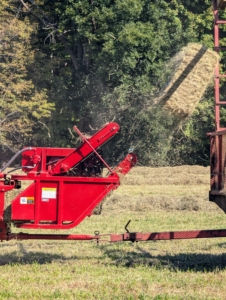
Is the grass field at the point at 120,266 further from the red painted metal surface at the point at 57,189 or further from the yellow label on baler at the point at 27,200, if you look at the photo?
the yellow label on baler at the point at 27,200

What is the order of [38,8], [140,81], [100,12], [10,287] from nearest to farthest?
1. [10,287]
2. [140,81]
3. [100,12]
4. [38,8]

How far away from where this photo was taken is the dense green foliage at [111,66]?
34.4 meters

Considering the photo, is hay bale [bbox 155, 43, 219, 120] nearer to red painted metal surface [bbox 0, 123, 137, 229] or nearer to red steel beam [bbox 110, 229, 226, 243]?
red painted metal surface [bbox 0, 123, 137, 229]

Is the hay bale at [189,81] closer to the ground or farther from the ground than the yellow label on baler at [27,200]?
farther from the ground

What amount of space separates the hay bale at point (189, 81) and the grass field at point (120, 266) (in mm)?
1463

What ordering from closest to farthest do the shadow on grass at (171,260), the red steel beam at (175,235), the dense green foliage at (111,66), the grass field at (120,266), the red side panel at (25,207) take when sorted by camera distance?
the grass field at (120,266), the red side panel at (25,207), the red steel beam at (175,235), the shadow on grass at (171,260), the dense green foliage at (111,66)

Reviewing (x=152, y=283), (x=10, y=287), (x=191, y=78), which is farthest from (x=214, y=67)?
(x=10, y=287)

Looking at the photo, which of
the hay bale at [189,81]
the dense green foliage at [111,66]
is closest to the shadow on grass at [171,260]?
the hay bale at [189,81]

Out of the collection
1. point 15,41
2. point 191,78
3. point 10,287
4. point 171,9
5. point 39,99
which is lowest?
point 10,287

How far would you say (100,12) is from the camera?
38469 millimetres

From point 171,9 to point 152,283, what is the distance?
36117 mm

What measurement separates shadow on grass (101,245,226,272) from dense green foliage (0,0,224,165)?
2099 cm

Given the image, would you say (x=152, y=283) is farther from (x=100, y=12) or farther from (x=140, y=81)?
(x=100, y=12)

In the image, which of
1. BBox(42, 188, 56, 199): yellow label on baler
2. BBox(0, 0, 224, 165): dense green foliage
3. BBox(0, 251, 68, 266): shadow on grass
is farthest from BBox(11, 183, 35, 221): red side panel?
BBox(0, 0, 224, 165): dense green foliage
